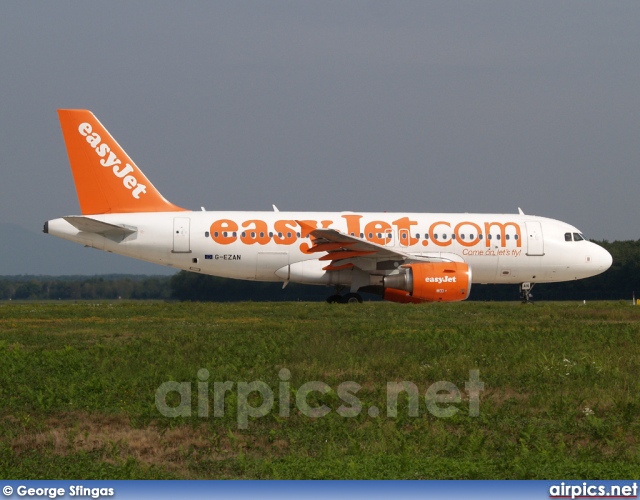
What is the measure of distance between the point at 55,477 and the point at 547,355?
9086mm

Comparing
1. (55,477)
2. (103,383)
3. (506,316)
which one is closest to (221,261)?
(506,316)

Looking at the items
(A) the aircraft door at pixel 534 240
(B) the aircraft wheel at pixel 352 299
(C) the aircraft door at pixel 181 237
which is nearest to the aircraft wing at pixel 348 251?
(B) the aircraft wheel at pixel 352 299

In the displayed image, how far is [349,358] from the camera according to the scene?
14664 millimetres

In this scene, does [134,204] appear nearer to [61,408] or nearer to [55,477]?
[61,408]

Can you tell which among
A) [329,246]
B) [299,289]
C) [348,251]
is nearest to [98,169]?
[329,246]

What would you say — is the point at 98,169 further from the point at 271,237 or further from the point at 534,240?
the point at 534,240

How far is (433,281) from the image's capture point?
28672 mm

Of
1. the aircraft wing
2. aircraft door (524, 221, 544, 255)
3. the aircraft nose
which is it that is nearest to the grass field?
the aircraft wing

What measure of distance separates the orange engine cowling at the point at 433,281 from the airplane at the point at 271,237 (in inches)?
2.5

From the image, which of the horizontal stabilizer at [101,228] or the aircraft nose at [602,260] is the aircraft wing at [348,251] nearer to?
the horizontal stabilizer at [101,228]

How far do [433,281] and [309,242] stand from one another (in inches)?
177

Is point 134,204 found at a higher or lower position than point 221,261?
higher

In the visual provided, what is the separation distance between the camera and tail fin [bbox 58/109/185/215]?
30.8m

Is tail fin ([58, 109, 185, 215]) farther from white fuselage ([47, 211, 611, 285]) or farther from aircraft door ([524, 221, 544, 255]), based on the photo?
aircraft door ([524, 221, 544, 255])
